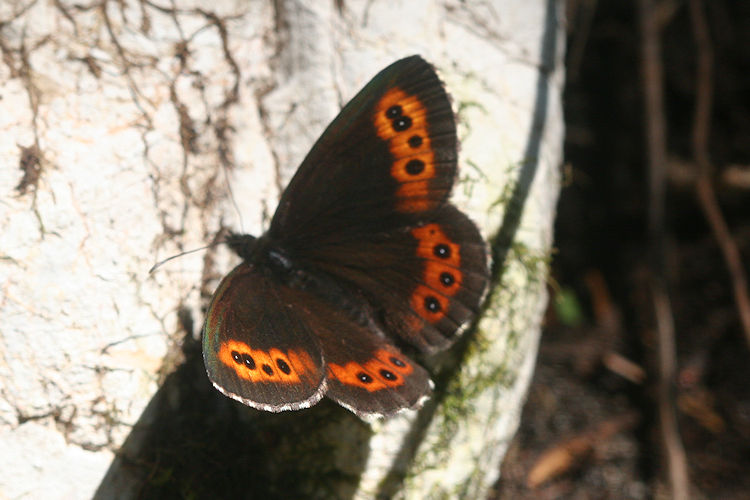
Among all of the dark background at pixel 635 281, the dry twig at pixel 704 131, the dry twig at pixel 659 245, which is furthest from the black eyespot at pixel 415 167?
the dry twig at pixel 704 131

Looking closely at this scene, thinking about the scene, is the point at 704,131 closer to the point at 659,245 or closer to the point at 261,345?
the point at 659,245

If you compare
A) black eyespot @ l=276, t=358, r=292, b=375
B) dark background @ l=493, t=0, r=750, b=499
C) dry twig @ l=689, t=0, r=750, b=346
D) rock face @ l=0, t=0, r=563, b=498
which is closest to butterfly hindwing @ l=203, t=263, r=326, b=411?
black eyespot @ l=276, t=358, r=292, b=375

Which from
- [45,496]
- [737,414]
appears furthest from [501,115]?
[45,496]

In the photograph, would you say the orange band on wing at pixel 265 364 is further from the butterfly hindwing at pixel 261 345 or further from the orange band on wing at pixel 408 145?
the orange band on wing at pixel 408 145

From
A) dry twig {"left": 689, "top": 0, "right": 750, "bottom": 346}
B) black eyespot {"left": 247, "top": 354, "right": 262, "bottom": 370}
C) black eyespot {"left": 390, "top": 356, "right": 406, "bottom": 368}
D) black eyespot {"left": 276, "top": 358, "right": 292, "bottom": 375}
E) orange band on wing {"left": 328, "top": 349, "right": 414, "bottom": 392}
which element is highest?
dry twig {"left": 689, "top": 0, "right": 750, "bottom": 346}

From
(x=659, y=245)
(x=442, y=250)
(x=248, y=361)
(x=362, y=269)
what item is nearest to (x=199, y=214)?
(x=362, y=269)

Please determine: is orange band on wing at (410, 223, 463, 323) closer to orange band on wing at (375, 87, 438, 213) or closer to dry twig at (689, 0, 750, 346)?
orange band on wing at (375, 87, 438, 213)

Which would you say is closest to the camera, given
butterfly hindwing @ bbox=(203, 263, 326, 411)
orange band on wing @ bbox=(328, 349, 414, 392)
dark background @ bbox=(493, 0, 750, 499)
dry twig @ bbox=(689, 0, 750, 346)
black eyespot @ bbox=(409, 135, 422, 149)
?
butterfly hindwing @ bbox=(203, 263, 326, 411)
